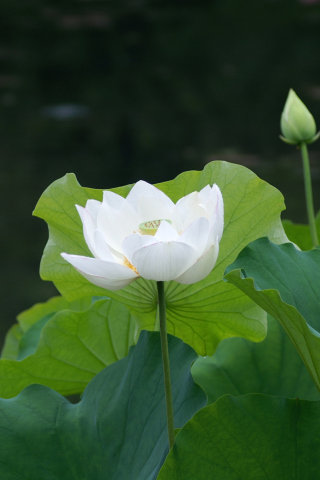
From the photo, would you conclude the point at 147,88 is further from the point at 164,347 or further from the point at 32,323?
the point at 164,347

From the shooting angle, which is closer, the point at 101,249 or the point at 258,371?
the point at 101,249

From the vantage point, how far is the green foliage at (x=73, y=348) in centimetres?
69

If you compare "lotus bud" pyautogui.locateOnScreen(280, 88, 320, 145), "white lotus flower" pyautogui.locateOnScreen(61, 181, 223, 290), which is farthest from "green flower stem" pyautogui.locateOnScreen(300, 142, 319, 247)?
"white lotus flower" pyautogui.locateOnScreen(61, 181, 223, 290)

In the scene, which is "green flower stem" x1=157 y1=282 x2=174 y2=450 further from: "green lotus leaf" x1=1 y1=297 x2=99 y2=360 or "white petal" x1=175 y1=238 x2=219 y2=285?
"green lotus leaf" x1=1 y1=297 x2=99 y2=360

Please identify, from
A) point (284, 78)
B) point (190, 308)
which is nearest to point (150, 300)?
point (190, 308)

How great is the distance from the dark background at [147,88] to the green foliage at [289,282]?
3.09 m

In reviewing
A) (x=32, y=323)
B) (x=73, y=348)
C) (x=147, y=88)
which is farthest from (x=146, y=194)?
(x=147, y=88)

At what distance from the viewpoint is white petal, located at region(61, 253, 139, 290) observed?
1.29 ft

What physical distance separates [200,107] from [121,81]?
0.54 metres

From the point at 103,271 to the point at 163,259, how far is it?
0.04 m

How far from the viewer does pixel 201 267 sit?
0.40 m

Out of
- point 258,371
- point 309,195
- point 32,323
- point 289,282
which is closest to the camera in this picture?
point 289,282

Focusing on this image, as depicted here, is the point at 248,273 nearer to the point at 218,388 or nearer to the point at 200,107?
the point at 218,388

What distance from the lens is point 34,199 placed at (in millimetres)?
3605
